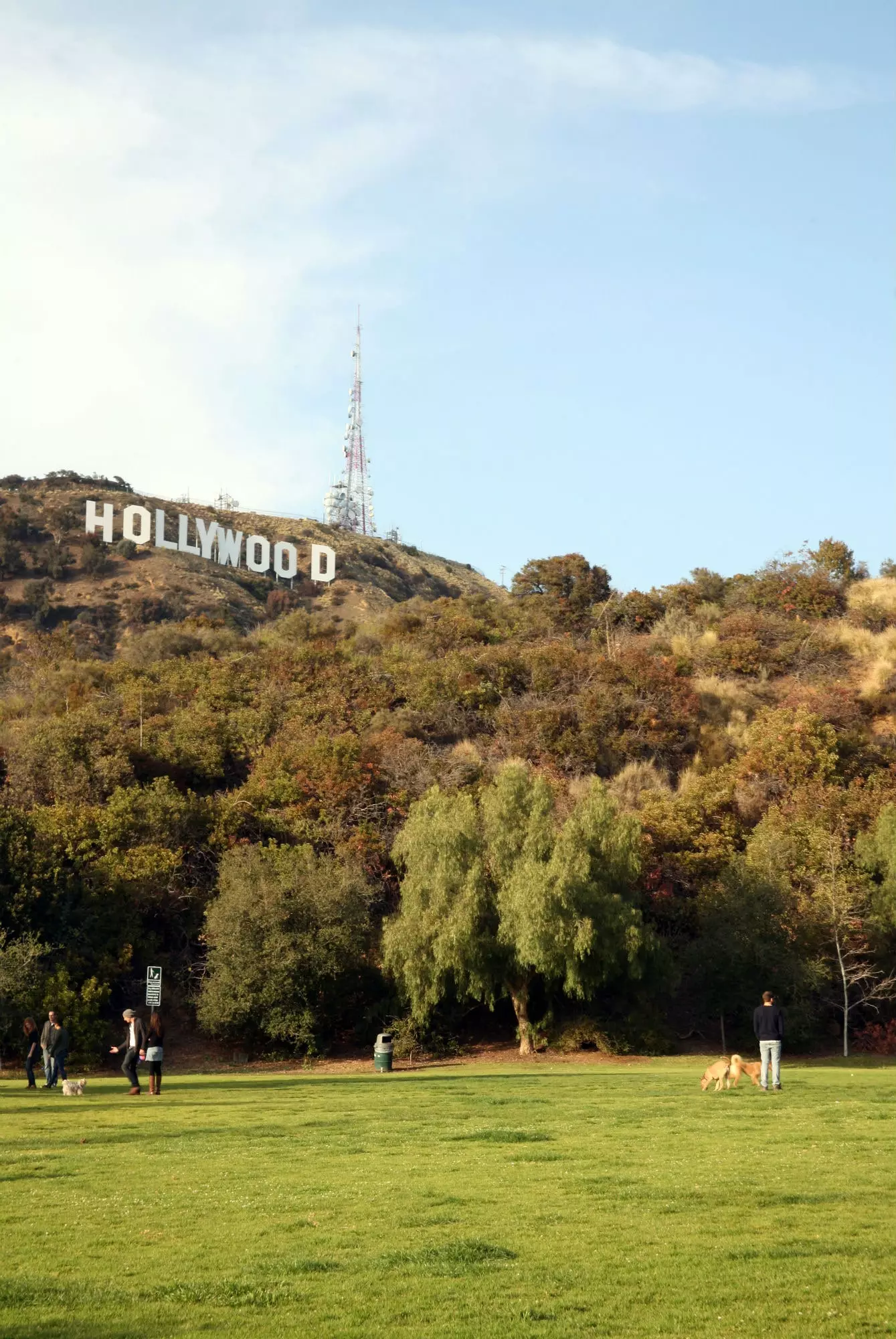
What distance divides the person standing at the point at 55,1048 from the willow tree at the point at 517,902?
12.8 m

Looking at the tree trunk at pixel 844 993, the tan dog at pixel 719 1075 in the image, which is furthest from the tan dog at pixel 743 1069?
the tree trunk at pixel 844 993

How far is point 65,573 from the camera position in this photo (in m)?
94.6

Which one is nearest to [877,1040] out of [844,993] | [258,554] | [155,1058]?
[844,993]

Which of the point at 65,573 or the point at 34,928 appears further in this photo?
the point at 65,573

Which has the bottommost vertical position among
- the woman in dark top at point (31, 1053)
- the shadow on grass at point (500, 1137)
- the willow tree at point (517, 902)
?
the woman in dark top at point (31, 1053)

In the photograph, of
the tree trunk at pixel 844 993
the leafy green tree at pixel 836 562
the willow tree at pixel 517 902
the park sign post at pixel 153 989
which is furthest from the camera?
the leafy green tree at pixel 836 562

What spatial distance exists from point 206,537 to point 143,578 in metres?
7.71

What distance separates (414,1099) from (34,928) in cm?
2016

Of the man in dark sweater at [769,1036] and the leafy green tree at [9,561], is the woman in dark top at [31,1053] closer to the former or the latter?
the man in dark sweater at [769,1036]

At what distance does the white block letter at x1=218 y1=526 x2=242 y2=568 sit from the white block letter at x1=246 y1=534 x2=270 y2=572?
852 mm

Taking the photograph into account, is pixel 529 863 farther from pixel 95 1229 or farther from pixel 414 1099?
pixel 95 1229

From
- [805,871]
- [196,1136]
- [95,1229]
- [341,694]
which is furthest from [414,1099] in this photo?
[341,694]

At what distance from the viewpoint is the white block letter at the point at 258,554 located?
335 feet

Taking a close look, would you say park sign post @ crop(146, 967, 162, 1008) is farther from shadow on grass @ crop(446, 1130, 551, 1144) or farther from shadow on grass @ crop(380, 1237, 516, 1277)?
shadow on grass @ crop(380, 1237, 516, 1277)
